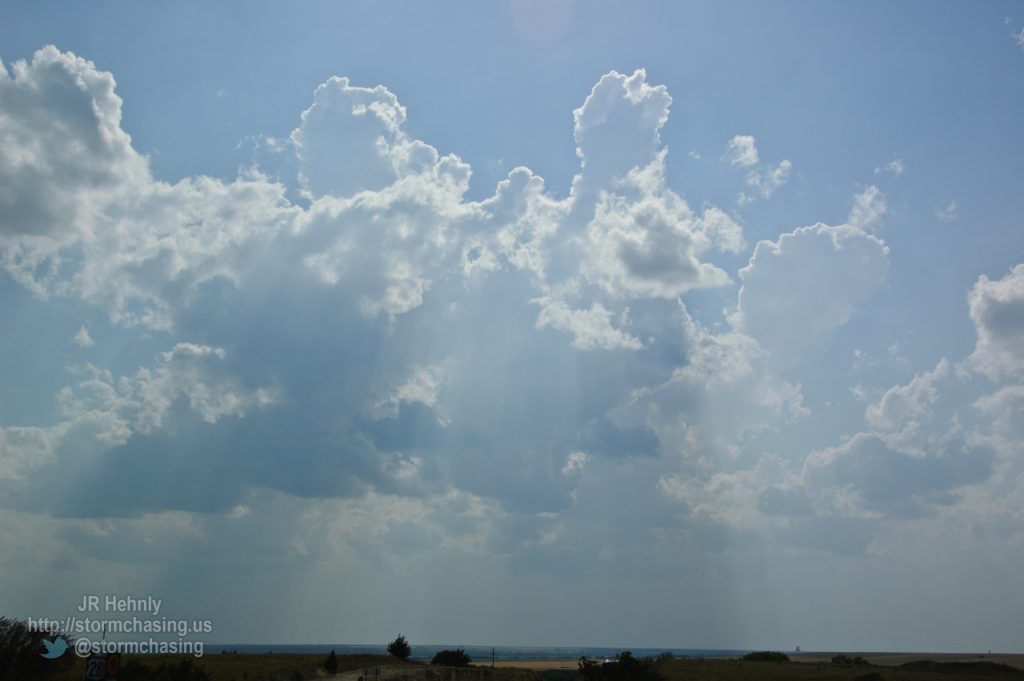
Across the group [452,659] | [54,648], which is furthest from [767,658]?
[54,648]

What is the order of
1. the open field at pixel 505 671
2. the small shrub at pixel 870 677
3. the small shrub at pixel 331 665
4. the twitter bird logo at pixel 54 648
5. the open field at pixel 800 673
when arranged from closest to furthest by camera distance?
the twitter bird logo at pixel 54 648, the open field at pixel 505 671, the small shrub at pixel 331 665, the small shrub at pixel 870 677, the open field at pixel 800 673

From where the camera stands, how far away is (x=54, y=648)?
1763 inches

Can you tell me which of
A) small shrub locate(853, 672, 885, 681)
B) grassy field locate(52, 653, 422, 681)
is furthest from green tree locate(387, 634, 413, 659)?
small shrub locate(853, 672, 885, 681)

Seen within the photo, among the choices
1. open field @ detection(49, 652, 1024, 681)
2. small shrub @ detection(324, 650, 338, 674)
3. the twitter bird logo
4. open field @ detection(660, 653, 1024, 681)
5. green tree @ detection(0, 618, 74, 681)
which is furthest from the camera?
open field @ detection(660, 653, 1024, 681)

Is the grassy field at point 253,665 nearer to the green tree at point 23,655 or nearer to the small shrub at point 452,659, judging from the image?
the green tree at point 23,655

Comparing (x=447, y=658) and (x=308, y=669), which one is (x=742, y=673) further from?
(x=308, y=669)

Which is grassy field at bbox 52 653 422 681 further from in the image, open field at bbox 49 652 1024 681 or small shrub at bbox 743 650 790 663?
small shrub at bbox 743 650 790 663

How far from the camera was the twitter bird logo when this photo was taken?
44188 mm

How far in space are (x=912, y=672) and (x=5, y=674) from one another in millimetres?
75225

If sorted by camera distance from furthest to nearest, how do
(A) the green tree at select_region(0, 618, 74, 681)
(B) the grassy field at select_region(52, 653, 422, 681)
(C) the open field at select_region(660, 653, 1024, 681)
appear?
(C) the open field at select_region(660, 653, 1024, 681) < (B) the grassy field at select_region(52, 653, 422, 681) < (A) the green tree at select_region(0, 618, 74, 681)

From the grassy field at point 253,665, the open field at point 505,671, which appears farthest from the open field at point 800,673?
the grassy field at point 253,665

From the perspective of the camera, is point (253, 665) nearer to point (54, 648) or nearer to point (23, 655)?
point (54, 648)

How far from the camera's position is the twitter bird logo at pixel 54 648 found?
145 ft

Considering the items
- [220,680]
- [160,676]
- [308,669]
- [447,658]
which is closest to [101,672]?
[160,676]
